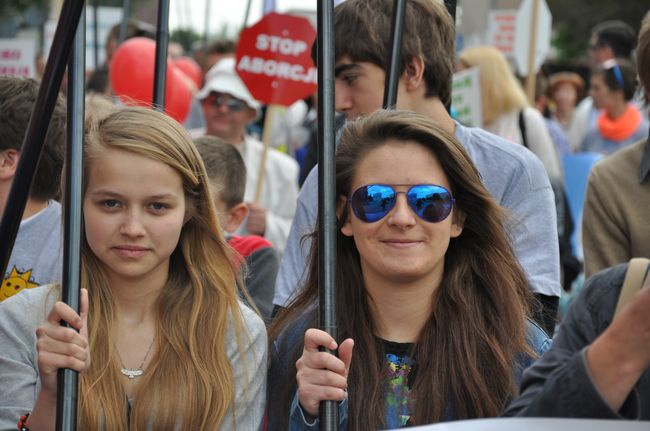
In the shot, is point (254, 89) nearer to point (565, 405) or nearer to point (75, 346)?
point (75, 346)

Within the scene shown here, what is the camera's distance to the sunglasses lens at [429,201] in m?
3.24

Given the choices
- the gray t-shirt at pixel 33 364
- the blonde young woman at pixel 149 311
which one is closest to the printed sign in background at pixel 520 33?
the blonde young woman at pixel 149 311

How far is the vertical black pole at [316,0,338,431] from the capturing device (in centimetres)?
245

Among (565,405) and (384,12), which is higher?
(384,12)

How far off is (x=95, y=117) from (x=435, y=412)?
126cm

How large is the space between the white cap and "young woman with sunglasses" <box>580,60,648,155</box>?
4436mm

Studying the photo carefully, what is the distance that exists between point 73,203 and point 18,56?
843 cm

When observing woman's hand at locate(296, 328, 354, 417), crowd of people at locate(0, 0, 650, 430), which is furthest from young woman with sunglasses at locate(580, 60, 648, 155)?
woman's hand at locate(296, 328, 354, 417)

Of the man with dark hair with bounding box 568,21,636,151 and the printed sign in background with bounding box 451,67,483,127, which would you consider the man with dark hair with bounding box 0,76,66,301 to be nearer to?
the printed sign in background with bounding box 451,67,483,127

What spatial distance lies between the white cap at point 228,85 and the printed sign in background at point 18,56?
9.68 feet

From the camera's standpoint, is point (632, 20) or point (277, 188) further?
point (632, 20)

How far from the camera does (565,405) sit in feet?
7.42

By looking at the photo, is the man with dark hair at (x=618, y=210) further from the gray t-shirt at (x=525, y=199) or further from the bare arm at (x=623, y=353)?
the bare arm at (x=623, y=353)

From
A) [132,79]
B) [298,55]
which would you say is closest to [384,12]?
[298,55]
